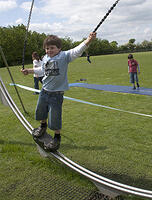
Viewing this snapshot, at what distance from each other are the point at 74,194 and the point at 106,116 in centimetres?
380

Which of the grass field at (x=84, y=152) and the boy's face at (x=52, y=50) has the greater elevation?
the boy's face at (x=52, y=50)

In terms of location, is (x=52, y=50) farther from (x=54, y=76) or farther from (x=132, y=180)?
(x=132, y=180)

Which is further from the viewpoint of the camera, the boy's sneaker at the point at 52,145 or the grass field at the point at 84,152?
the boy's sneaker at the point at 52,145

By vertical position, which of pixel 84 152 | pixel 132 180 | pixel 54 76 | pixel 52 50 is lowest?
pixel 132 180

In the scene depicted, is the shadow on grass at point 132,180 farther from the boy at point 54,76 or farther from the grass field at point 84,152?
the boy at point 54,76

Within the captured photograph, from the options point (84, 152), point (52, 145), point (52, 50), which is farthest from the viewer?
point (84, 152)

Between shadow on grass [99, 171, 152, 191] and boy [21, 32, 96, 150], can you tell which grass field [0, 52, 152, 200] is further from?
boy [21, 32, 96, 150]

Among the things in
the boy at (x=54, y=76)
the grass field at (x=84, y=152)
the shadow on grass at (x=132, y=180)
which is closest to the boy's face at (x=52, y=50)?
the boy at (x=54, y=76)

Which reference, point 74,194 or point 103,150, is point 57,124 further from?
point 103,150

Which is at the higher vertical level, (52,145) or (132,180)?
(52,145)

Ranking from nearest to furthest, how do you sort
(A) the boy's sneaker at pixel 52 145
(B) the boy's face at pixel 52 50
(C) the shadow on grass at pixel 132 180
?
(C) the shadow on grass at pixel 132 180 → (B) the boy's face at pixel 52 50 → (A) the boy's sneaker at pixel 52 145

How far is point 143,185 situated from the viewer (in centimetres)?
320

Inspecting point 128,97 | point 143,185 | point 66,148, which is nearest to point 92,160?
point 66,148

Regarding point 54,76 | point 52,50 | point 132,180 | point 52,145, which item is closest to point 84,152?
point 52,145
